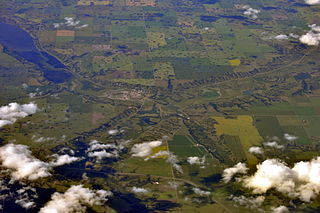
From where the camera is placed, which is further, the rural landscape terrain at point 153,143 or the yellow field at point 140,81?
the yellow field at point 140,81

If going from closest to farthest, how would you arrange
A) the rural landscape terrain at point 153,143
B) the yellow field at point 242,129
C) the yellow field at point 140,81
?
1. the rural landscape terrain at point 153,143
2. the yellow field at point 242,129
3. the yellow field at point 140,81

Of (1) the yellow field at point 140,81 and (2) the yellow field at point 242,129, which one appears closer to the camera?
(2) the yellow field at point 242,129

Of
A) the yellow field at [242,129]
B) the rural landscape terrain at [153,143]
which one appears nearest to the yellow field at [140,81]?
the rural landscape terrain at [153,143]

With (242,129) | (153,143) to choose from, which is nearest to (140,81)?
(153,143)

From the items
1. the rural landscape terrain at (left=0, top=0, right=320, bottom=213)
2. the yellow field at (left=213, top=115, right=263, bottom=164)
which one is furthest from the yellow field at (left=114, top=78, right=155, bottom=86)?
the yellow field at (left=213, top=115, right=263, bottom=164)

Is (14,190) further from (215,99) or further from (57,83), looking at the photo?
(215,99)

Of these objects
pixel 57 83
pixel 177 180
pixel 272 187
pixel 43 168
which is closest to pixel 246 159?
pixel 272 187

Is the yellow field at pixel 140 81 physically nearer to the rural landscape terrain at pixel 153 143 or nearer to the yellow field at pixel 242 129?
the rural landscape terrain at pixel 153 143

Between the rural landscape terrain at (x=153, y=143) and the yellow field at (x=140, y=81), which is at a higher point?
the yellow field at (x=140, y=81)

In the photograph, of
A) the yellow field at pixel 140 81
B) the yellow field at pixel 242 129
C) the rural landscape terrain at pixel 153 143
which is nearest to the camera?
the rural landscape terrain at pixel 153 143
